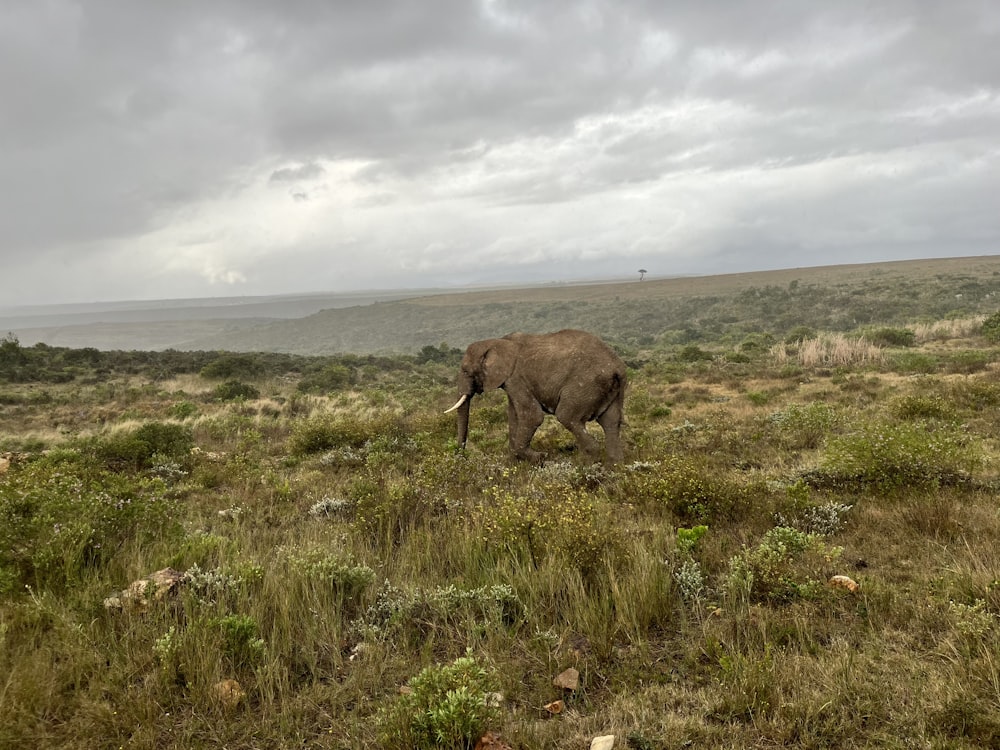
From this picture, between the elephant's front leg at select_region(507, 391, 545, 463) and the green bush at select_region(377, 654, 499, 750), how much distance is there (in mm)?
6611

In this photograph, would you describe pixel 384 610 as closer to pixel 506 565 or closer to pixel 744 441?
pixel 506 565

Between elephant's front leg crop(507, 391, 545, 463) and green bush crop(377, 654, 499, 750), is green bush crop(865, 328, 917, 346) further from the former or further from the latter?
green bush crop(377, 654, 499, 750)

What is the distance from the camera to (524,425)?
959 centimetres

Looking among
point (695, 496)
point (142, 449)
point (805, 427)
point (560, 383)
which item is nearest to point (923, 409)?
point (805, 427)

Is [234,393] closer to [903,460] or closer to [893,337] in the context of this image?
[903,460]

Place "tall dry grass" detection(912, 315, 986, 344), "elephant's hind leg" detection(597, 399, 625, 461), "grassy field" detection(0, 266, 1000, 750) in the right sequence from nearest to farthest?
"grassy field" detection(0, 266, 1000, 750) → "elephant's hind leg" detection(597, 399, 625, 461) → "tall dry grass" detection(912, 315, 986, 344)

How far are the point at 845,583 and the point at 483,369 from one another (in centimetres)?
697

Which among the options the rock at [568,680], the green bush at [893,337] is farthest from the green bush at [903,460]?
the green bush at [893,337]

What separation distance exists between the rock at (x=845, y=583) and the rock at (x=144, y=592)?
201 inches

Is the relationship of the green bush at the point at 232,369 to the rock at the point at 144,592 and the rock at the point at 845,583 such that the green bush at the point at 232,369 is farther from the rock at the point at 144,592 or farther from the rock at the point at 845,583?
the rock at the point at 845,583

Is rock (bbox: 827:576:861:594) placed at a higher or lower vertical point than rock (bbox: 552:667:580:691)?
higher

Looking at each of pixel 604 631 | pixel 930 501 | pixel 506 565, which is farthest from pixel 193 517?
pixel 930 501

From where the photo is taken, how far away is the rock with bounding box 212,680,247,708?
3064mm

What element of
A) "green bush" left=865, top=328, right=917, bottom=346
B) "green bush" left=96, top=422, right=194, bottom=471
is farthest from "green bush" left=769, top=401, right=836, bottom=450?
"green bush" left=865, top=328, right=917, bottom=346
